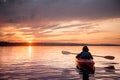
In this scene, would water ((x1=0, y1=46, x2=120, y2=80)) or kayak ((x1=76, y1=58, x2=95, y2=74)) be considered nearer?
water ((x1=0, y1=46, x2=120, y2=80))

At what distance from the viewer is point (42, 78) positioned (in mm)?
24328

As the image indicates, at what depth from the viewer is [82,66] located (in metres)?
28.4

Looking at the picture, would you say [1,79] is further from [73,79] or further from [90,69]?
[90,69]

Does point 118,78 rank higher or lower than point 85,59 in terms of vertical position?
lower

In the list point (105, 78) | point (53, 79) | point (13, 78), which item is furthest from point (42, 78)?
point (105, 78)

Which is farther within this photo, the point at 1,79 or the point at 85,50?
the point at 85,50

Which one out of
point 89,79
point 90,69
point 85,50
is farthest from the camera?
point 85,50

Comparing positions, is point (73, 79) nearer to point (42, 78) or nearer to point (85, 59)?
point (42, 78)

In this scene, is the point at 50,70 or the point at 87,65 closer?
the point at 87,65

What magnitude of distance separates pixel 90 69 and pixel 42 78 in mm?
6418

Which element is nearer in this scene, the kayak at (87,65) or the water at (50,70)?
the water at (50,70)

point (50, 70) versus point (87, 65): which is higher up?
point (87, 65)

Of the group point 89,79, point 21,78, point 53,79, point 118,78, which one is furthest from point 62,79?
point 118,78

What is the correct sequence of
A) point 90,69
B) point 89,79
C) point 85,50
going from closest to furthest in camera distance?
point 89,79
point 90,69
point 85,50
